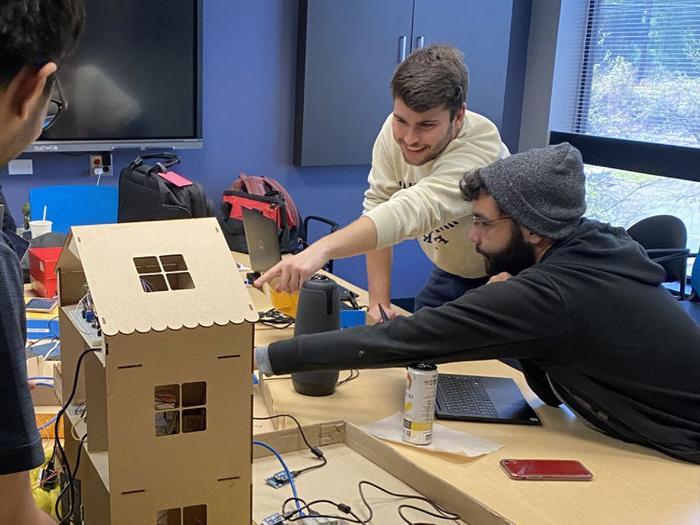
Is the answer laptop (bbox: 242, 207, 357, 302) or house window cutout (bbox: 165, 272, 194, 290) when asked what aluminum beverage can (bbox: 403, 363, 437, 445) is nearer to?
house window cutout (bbox: 165, 272, 194, 290)

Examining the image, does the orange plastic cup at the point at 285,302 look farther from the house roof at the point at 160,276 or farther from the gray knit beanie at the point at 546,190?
the house roof at the point at 160,276

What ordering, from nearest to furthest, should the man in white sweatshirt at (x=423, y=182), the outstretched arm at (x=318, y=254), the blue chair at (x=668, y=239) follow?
the outstretched arm at (x=318, y=254) < the man in white sweatshirt at (x=423, y=182) < the blue chair at (x=668, y=239)

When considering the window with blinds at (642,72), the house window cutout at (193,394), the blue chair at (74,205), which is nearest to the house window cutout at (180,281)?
the house window cutout at (193,394)

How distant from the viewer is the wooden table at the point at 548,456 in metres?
1.34

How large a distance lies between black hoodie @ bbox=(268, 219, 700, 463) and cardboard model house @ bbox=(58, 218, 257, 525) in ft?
1.58

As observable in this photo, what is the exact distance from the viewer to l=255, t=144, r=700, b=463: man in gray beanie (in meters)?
1.59

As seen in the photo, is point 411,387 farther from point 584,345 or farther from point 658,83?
point 658,83

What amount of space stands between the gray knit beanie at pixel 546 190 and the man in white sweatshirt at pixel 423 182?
1.29 feet

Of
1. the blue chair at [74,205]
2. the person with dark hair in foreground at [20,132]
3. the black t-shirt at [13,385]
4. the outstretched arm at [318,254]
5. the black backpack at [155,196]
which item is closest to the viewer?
the person with dark hair in foreground at [20,132]

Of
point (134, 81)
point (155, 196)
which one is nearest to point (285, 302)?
point (155, 196)

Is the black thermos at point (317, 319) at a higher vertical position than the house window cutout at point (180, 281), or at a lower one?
lower

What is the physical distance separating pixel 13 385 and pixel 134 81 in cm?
320

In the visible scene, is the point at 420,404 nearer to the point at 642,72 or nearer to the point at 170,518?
the point at 170,518

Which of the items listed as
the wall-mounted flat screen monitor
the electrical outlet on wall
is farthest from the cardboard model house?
the electrical outlet on wall
